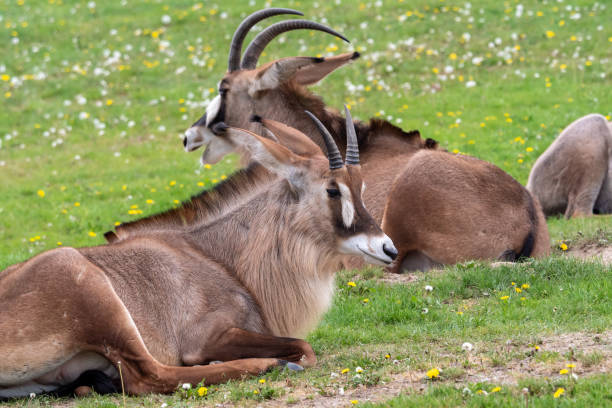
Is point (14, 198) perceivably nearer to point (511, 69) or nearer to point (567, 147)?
point (567, 147)

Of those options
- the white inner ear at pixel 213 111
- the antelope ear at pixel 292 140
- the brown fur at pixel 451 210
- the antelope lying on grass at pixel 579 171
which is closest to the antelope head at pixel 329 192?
the antelope ear at pixel 292 140

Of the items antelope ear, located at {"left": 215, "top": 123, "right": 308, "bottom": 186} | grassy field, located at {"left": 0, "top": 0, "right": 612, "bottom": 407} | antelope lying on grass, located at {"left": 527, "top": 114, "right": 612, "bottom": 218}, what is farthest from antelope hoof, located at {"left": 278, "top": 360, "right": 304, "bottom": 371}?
antelope lying on grass, located at {"left": 527, "top": 114, "right": 612, "bottom": 218}

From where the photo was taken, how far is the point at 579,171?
13.1m

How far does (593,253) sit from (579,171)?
3.91 meters

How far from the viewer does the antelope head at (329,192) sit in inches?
265

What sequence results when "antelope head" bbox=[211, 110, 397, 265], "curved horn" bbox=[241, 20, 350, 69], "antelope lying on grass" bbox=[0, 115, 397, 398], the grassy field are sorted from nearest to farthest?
the grassy field < "antelope lying on grass" bbox=[0, 115, 397, 398] < "antelope head" bbox=[211, 110, 397, 265] < "curved horn" bbox=[241, 20, 350, 69]

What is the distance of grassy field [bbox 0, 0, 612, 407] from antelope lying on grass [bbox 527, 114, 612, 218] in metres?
0.91

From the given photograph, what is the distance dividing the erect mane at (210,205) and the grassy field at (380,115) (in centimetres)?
139

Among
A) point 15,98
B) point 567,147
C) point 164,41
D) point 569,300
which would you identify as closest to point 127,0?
point 164,41

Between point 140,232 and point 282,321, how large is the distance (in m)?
1.40

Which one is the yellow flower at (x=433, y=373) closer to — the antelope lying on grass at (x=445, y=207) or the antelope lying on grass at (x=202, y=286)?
the antelope lying on grass at (x=202, y=286)

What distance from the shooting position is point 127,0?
26.0 meters

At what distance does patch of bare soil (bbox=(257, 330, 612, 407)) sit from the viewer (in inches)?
211

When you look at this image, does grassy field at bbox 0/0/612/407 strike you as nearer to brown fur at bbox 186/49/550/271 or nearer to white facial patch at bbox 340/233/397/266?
brown fur at bbox 186/49/550/271
